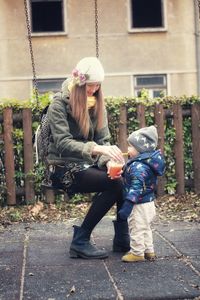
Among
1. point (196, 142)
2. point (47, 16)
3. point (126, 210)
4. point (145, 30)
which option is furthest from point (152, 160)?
point (47, 16)

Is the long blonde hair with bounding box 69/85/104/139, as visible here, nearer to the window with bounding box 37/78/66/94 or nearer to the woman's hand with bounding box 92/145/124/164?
the woman's hand with bounding box 92/145/124/164

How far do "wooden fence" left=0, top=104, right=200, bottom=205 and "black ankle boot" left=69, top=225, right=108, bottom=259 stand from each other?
261 cm

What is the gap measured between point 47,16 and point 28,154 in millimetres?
11867

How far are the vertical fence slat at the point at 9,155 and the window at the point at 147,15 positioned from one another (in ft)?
38.8

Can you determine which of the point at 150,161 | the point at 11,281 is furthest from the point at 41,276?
the point at 150,161

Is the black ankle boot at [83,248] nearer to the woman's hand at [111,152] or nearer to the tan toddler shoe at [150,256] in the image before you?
the tan toddler shoe at [150,256]

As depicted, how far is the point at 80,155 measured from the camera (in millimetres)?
4488

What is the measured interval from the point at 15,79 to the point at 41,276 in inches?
565

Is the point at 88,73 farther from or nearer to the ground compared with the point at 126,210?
farther from the ground

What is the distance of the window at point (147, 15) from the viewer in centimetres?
1834

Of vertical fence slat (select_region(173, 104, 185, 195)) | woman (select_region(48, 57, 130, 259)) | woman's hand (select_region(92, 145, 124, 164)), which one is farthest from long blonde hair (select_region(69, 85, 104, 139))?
vertical fence slat (select_region(173, 104, 185, 195))

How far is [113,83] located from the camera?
18188 mm

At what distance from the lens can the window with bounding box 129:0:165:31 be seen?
60.2 ft

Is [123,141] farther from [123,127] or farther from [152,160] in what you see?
[152,160]
